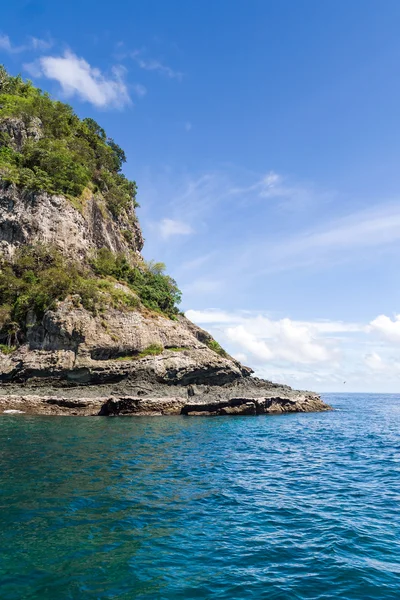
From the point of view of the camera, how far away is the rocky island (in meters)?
38.9

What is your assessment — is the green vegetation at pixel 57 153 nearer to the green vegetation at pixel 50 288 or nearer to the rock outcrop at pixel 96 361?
the rock outcrop at pixel 96 361

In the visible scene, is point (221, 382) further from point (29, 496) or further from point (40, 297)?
point (29, 496)

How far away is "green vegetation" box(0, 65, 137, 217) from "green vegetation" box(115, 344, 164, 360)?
25350 mm

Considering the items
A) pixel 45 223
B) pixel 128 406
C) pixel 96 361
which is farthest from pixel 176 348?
pixel 45 223

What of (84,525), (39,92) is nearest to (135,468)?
(84,525)

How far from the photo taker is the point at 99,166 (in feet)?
224

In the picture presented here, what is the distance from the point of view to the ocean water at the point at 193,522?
7.55 m

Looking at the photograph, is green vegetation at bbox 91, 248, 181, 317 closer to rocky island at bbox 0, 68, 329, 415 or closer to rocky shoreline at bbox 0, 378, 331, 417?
rocky island at bbox 0, 68, 329, 415

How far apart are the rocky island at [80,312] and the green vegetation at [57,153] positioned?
0.65 ft

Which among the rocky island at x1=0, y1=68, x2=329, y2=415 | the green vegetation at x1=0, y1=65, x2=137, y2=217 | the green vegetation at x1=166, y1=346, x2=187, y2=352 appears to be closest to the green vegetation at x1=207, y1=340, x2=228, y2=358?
the rocky island at x1=0, y1=68, x2=329, y2=415

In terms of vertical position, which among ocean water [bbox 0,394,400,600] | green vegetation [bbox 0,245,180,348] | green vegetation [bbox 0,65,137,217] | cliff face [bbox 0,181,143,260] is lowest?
ocean water [bbox 0,394,400,600]

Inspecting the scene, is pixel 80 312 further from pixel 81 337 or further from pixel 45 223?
pixel 45 223

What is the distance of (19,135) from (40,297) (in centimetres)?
3022

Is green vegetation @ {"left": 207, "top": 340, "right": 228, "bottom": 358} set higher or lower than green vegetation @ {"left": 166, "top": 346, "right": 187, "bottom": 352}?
higher
